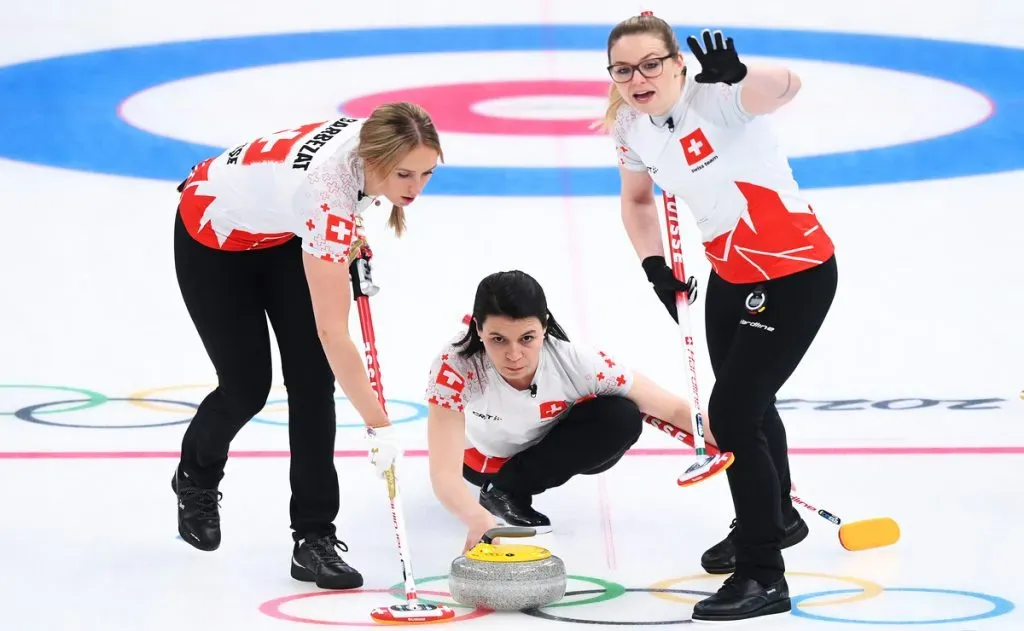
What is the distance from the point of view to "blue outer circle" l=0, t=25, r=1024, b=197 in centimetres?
876

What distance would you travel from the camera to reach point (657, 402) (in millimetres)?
4258

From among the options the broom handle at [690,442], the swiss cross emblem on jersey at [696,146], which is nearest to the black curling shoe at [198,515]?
the broom handle at [690,442]

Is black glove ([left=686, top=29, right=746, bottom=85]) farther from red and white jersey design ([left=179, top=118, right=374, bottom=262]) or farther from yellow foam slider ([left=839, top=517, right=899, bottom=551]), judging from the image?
yellow foam slider ([left=839, top=517, right=899, bottom=551])

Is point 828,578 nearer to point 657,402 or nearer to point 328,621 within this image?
point 657,402

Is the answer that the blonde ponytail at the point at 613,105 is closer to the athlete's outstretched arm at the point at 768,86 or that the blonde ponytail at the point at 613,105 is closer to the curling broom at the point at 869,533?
the athlete's outstretched arm at the point at 768,86

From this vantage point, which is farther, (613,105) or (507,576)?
(613,105)

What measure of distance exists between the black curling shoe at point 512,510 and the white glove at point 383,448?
81 centimetres

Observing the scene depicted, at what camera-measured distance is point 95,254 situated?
7441 millimetres

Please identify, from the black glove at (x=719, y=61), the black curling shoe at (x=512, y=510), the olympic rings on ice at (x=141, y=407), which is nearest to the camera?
the black glove at (x=719, y=61)

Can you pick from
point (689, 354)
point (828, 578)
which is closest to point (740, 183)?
point (689, 354)

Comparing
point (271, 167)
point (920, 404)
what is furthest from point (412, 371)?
point (271, 167)

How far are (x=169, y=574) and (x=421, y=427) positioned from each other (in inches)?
64.7

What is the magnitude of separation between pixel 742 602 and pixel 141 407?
293 cm

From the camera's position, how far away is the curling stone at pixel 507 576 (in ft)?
11.3
